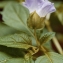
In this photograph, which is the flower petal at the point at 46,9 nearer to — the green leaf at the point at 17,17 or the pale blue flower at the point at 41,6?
the pale blue flower at the point at 41,6

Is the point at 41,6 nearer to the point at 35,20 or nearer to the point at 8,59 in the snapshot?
the point at 35,20

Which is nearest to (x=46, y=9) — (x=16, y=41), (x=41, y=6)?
(x=41, y=6)

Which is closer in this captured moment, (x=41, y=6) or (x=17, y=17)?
(x=41, y=6)

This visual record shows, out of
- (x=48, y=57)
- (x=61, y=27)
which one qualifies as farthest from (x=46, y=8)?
(x=61, y=27)

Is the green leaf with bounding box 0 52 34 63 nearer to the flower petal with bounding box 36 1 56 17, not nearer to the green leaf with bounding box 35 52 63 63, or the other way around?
the green leaf with bounding box 35 52 63 63

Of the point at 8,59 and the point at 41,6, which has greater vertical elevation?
the point at 41,6

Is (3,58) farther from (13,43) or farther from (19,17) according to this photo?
(19,17)

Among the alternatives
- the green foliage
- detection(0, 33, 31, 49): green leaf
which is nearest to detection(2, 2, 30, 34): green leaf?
the green foliage
